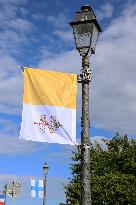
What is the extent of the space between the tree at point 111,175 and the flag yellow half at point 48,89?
96.3 feet

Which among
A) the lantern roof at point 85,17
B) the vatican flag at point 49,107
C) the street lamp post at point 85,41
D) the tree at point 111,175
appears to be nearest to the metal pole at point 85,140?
the street lamp post at point 85,41

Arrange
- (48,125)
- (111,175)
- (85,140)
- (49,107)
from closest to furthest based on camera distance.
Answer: (85,140) → (48,125) → (49,107) → (111,175)

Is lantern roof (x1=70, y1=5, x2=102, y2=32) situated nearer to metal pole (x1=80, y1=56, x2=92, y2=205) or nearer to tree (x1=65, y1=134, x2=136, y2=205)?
metal pole (x1=80, y1=56, x2=92, y2=205)

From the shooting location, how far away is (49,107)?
9281 millimetres

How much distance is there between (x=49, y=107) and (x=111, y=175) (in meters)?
30.3

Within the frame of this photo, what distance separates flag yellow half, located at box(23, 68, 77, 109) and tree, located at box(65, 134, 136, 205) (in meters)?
29.3

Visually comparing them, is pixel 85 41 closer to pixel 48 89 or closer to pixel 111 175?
pixel 48 89

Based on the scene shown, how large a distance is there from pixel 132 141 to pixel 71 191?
305 inches

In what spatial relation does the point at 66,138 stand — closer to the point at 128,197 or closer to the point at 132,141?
the point at 128,197

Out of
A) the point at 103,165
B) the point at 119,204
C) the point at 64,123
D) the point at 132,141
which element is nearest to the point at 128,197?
the point at 119,204

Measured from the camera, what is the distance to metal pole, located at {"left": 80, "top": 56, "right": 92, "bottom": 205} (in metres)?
8.55

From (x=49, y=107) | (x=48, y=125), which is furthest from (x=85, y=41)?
(x=48, y=125)

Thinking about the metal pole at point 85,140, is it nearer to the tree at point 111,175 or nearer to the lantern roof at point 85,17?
the lantern roof at point 85,17

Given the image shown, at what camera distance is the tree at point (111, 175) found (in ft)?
125
